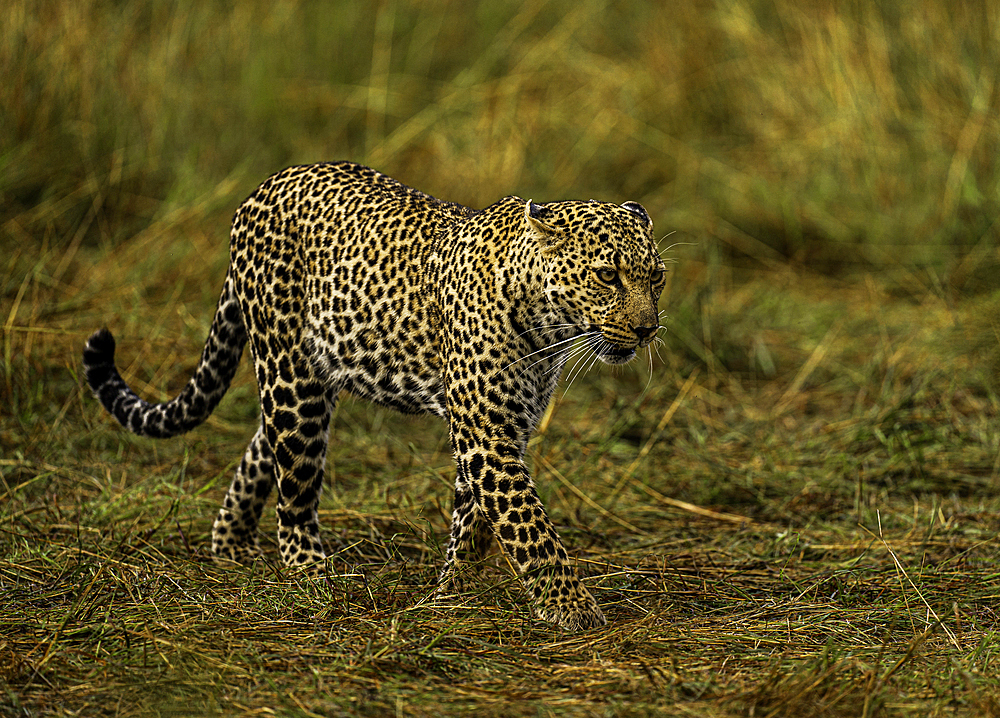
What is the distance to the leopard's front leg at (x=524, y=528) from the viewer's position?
4.38m

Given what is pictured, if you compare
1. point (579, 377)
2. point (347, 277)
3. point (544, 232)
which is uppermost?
point (544, 232)

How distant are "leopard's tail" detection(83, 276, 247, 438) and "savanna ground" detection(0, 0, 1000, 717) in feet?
1.32

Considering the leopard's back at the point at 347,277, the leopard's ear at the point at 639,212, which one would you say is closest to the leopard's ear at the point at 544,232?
the leopard's ear at the point at 639,212

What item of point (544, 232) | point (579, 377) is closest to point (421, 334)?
point (544, 232)

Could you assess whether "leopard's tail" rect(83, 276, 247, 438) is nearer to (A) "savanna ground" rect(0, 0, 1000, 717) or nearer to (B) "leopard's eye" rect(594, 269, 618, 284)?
(A) "savanna ground" rect(0, 0, 1000, 717)

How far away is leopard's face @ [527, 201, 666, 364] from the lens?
4344 millimetres

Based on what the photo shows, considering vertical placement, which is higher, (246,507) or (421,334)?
(421,334)

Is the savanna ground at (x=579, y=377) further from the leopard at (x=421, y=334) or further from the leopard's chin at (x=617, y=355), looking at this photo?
the leopard's chin at (x=617, y=355)

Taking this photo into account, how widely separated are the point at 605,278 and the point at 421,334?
0.87m

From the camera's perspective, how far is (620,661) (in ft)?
13.4

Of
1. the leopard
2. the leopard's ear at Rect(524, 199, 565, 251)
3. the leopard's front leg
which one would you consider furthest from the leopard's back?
the leopard's ear at Rect(524, 199, 565, 251)

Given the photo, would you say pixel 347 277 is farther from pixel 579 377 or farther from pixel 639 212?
pixel 579 377

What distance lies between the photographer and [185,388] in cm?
552

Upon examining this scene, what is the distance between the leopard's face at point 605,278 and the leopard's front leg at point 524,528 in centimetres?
52
